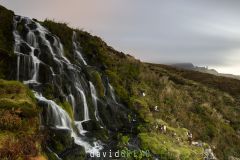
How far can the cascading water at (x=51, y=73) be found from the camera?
18.9 metres

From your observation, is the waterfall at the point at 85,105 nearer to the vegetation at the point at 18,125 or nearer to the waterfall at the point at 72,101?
the waterfall at the point at 72,101

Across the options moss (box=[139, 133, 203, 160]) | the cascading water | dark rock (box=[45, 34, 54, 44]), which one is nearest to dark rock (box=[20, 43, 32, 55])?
the cascading water

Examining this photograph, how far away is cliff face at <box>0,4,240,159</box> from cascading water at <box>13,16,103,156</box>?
5cm

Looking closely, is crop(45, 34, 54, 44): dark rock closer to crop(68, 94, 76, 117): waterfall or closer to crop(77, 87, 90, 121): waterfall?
crop(77, 87, 90, 121): waterfall

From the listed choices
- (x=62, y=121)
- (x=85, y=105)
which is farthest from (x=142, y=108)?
(x=62, y=121)

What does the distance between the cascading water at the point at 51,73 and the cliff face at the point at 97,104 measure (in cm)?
5

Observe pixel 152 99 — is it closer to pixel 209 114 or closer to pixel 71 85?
pixel 209 114

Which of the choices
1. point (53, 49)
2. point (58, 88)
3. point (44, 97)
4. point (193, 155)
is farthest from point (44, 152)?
point (53, 49)

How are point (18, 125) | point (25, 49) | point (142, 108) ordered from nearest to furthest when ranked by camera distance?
1. point (18, 125)
2. point (25, 49)
3. point (142, 108)

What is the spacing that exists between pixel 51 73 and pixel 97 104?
3.62 m

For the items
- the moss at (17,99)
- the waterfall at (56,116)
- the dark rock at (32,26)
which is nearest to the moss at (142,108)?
the waterfall at (56,116)

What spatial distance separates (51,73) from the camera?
2259 centimetres

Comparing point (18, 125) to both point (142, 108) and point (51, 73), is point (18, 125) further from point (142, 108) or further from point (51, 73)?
point (142, 108)

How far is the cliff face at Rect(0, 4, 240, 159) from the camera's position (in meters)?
19.0
